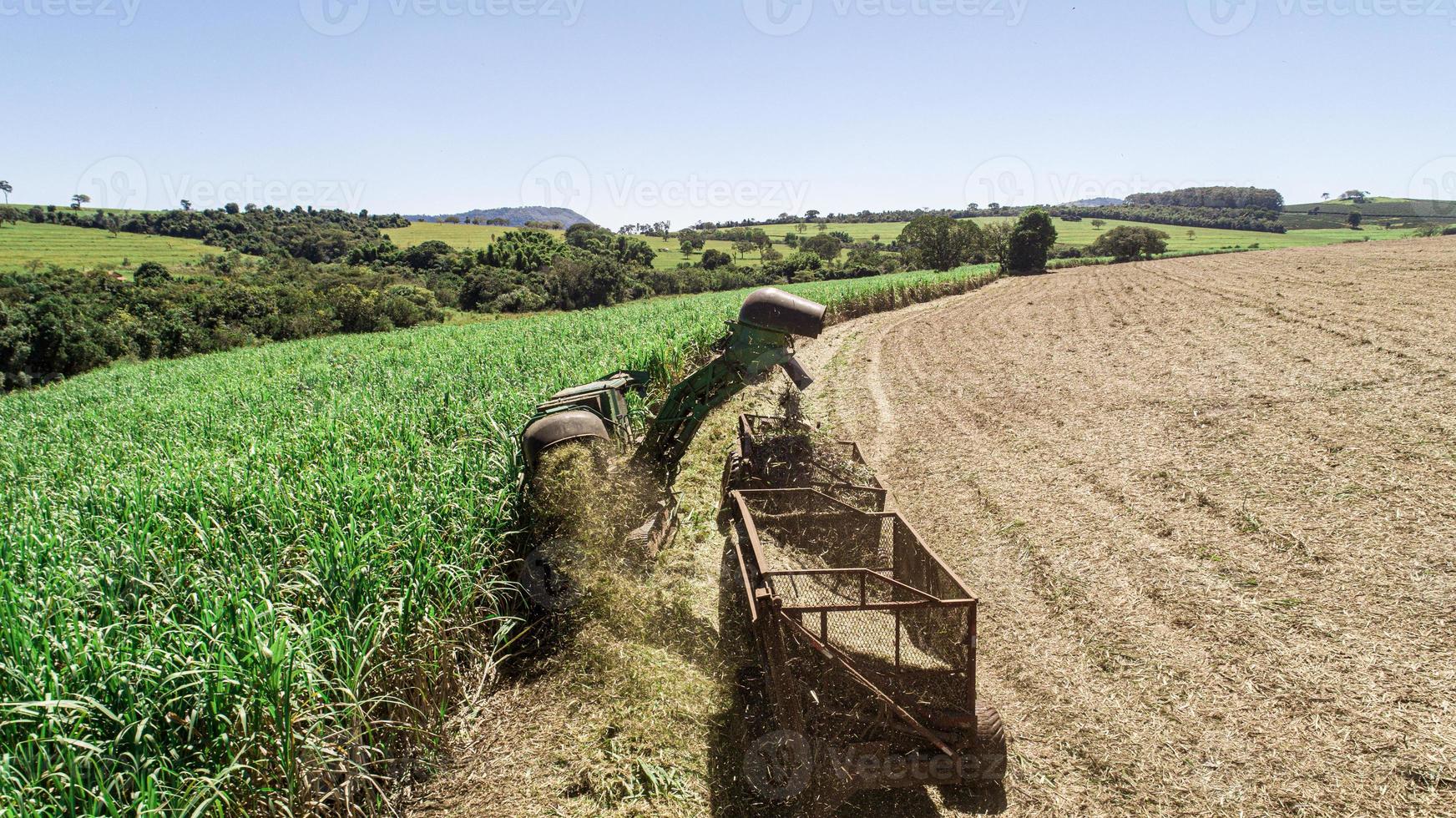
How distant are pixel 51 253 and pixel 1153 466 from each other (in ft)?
282

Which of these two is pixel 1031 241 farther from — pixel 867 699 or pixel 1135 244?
pixel 867 699

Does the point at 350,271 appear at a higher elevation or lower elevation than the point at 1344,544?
higher

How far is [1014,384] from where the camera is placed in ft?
50.4

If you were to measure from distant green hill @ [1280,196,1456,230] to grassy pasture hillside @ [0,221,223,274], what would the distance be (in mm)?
128626

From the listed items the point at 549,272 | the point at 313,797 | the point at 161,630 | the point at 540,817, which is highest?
the point at 549,272

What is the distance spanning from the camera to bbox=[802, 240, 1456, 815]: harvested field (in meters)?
4.22

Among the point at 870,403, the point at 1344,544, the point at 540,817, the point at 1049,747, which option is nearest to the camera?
the point at 540,817

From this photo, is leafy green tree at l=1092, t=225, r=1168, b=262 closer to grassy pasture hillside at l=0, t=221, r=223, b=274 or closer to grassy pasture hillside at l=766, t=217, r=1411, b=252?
grassy pasture hillside at l=766, t=217, r=1411, b=252

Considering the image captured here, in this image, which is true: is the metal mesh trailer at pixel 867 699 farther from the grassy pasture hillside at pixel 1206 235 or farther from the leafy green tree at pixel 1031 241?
the grassy pasture hillside at pixel 1206 235

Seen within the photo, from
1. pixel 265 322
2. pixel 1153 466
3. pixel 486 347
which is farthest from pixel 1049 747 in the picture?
pixel 265 322

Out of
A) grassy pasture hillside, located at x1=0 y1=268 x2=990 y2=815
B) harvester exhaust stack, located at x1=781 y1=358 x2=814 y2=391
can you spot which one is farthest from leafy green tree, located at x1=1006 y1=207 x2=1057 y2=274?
harvester exhaust stack, located at x1=781 y1=358 x2=814 y2=391

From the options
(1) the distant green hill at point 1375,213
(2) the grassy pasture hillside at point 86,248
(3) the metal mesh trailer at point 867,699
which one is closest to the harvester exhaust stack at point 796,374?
(3) the metal mesh trailer at point 867,699

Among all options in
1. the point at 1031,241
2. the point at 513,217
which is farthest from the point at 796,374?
the point at 513,217

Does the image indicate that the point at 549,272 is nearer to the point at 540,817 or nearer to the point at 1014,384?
the point at 1014,384
